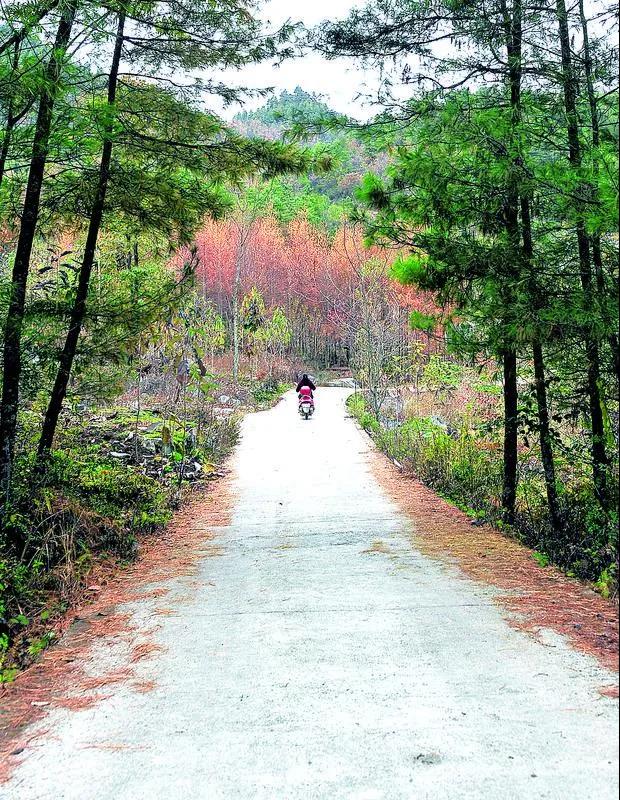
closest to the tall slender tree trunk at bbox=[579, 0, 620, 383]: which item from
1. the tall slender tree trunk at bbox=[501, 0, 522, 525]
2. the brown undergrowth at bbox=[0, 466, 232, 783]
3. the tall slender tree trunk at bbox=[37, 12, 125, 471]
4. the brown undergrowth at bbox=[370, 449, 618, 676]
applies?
the tall slender tree trunk at bbox=[501, 0, 522, 525]

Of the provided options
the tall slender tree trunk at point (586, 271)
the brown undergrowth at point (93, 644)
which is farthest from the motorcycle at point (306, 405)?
the tall slender tree trunk at point (586, 271)

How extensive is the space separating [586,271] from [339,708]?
3666 mm

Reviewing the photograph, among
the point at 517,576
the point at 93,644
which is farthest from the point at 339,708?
the point at 517,576

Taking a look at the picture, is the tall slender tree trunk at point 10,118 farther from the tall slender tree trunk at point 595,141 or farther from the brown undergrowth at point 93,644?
the tall slender tree trunk at point 595,141

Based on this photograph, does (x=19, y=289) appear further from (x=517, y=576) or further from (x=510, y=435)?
(x=510, y=435)

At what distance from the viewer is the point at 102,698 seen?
3.44 meters

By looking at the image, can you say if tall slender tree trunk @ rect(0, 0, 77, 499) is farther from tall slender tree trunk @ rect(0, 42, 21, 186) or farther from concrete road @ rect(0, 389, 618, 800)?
concrete road @ rect(0, 389, 618, 800)

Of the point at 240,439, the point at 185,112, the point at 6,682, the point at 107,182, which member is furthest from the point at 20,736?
the point at 240,439

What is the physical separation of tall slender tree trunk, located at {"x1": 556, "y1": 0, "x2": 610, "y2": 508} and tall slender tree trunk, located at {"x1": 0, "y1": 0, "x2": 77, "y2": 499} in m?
3.87

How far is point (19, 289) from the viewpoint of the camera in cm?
561

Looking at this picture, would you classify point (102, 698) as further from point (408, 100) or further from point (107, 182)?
point (408, 100)

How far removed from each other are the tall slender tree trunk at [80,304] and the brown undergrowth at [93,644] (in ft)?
4.42

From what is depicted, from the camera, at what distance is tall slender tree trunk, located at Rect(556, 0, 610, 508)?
5.12 meters

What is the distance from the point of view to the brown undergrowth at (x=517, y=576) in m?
1.86
